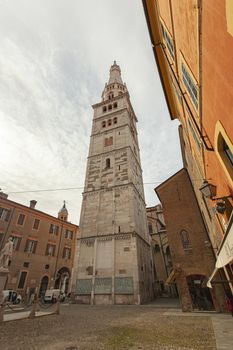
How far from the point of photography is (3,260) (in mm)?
12805

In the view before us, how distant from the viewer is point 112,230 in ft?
65.1

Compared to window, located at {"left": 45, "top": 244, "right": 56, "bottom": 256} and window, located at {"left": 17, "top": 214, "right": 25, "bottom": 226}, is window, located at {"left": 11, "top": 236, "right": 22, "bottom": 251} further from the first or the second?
window, located at {"left": 45, "top": 244, "right": 56, "bottom": 256}

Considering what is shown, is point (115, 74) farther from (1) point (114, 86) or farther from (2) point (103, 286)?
(2) point (103, 286)

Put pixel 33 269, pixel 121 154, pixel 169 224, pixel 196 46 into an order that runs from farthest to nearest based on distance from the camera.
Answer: pixel 33 269 < pixel 121 154 < pixel 169 224 < pixel 196 46

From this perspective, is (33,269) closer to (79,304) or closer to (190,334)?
(79,304)

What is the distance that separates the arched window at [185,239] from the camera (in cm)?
1388

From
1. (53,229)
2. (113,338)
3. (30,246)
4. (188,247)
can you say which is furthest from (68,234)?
(113,338)

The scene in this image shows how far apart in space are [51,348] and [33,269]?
25725 mm

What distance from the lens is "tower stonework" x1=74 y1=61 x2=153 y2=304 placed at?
56.1 ft

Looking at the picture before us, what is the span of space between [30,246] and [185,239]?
76.5 ft

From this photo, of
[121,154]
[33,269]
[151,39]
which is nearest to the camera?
[151,39]

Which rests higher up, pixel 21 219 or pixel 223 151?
pixel 21 219

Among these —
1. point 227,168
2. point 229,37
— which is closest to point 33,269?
point 227,168

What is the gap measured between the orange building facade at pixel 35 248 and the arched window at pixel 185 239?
18.9 metres
